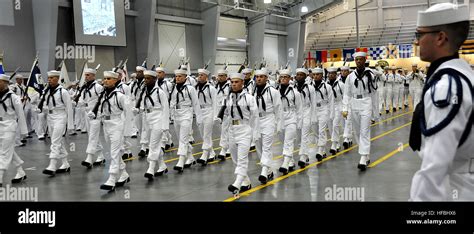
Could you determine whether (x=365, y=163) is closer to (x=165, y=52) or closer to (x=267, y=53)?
(x=165, y=52)

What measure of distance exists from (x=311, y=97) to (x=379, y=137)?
541cm

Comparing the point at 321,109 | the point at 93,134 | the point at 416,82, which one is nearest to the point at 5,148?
the point at 93,134

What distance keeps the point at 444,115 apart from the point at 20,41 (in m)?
24.1

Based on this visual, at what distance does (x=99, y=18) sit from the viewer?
26.4m

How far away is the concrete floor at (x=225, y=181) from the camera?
888cm

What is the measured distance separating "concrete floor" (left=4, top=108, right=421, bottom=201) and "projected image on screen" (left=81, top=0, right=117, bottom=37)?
43.5 feet

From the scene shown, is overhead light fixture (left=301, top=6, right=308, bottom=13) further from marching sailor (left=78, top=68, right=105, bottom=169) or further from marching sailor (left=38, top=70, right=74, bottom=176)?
marching sailor (left=38, top=70, right=74, bottom=176)

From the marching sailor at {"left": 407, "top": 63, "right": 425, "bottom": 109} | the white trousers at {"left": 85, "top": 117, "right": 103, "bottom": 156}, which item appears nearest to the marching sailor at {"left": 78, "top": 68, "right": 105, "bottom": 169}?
the white trousers at {"left": 85, "top": 117, "right": 103, "bottom": 156}

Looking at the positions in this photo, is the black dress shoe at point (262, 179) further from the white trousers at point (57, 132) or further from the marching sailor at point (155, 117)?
the white trousers at point (57, 132)

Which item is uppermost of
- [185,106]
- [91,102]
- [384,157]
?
[91,102]

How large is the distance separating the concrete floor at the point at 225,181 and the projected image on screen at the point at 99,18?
1326cm

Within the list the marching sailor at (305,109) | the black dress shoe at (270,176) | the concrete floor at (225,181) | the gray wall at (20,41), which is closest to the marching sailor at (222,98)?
the concrete floor at (225,181)

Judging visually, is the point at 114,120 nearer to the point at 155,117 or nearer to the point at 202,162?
the point at 155,117
